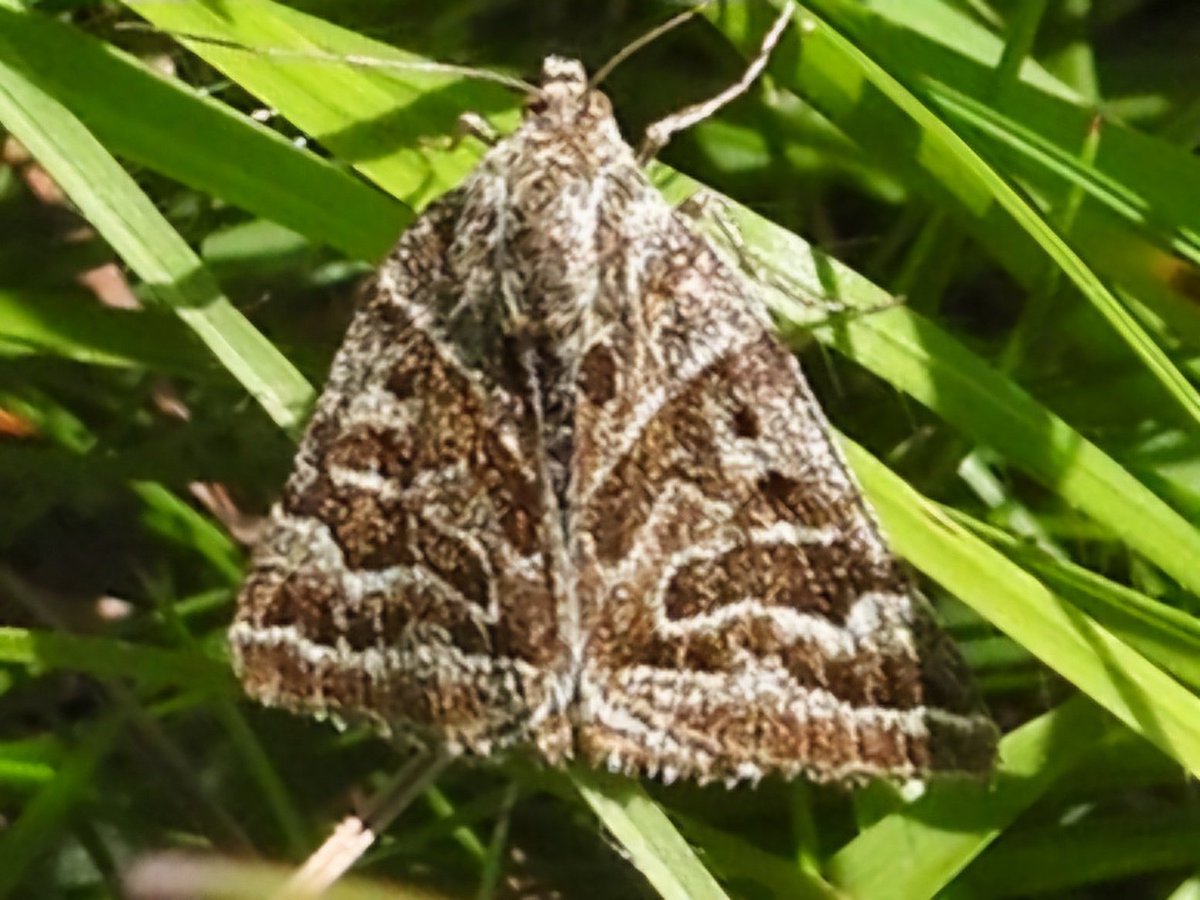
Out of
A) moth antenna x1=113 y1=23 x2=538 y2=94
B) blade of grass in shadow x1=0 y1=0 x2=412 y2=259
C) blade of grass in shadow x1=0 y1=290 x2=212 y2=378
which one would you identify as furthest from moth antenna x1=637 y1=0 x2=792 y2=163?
blade of grass in shadow x1=0 y1=290 x2=212 y2=378

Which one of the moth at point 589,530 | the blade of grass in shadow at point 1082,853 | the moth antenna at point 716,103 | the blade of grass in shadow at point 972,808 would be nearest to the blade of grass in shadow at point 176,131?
the moth at point 589,530

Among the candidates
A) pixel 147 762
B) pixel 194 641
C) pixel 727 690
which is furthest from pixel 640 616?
pixel 147 762

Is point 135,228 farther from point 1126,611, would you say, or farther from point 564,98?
point 1126,611

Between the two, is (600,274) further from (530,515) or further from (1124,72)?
(1124,72)

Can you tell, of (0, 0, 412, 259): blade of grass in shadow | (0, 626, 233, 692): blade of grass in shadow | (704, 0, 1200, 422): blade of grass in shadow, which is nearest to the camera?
(704, 0, 1200, 422): blade of grass in shadow

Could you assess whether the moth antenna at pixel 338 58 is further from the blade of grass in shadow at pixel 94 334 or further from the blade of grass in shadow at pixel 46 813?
the blade of grass in shadow at pixel 46 813

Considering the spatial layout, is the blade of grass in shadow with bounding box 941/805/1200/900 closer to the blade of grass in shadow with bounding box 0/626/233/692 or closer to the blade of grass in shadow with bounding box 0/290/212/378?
the blade of grass in shadow with bounding box 0/626/233/692
